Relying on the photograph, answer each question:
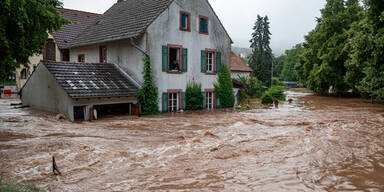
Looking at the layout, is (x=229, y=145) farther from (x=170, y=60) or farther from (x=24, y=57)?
(x=170, y=60)

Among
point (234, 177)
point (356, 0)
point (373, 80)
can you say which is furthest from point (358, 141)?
point (356, 0)

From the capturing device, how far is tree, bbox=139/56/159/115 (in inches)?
792

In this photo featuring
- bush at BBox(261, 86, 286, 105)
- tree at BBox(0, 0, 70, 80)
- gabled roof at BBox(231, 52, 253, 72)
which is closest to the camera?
tree at BBox(0, 0, 70, 80)

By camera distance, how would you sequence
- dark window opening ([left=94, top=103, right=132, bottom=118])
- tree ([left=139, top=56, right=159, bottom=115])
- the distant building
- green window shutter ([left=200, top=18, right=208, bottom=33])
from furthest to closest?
the distant building, green window shutter ([left=200, top=18, right=208, bottom=33]), dark window opening ([left=94, top=103, right=132, bottom=118]), tree ([left=139, top=56, right=159, bottom=115])

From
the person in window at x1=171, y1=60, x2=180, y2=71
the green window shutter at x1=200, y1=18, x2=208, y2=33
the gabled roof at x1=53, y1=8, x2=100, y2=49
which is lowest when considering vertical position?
the person in window at x1=171, y1=60, x2=180, y2=71

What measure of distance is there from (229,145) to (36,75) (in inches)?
558

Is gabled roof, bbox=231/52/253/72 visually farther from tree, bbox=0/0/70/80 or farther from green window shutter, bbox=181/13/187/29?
tree, bbox=0/0/70/80

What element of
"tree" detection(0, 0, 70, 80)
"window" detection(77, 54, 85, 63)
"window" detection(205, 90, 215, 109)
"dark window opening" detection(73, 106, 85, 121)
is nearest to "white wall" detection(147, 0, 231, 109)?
"window" detection(205, 90, 215, 109)

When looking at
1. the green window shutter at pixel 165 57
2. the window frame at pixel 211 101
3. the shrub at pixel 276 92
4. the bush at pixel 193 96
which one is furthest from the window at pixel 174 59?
the shrub at pixel 276 92

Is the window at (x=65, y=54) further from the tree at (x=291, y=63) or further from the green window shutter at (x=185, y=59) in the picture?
the tree at (x=291, y=63)

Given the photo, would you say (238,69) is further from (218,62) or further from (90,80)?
(90,80)

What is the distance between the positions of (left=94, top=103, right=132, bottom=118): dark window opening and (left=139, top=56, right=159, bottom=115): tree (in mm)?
1051

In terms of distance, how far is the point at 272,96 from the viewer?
107 ft

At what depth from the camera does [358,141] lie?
12.9 m
